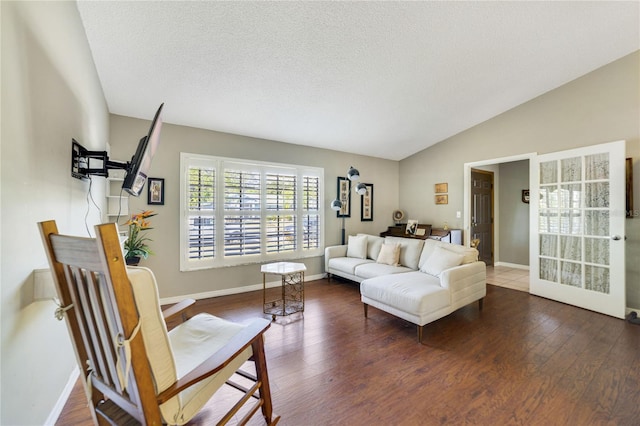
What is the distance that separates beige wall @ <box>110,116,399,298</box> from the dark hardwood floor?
23.2 inches

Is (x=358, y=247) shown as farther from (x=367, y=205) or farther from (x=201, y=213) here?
(x=201, y=213)

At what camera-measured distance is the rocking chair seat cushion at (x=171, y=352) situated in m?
0.83

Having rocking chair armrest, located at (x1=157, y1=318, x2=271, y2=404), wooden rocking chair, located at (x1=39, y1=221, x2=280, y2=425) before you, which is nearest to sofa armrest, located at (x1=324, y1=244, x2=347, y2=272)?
rocking chair armrest, located at (x1=157, y1=318, x2=271, y2=404)

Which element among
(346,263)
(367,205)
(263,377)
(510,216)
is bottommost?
(263,377)

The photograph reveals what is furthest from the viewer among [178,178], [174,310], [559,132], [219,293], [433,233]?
[433,233]

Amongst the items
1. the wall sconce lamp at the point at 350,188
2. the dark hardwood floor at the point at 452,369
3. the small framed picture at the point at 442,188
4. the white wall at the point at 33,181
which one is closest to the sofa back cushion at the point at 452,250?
the dark hardwood floor at the point at 452,369

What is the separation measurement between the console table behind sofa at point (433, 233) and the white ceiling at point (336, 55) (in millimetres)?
2073

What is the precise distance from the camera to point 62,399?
5.23 feet

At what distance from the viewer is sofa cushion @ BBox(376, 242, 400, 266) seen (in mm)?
3848

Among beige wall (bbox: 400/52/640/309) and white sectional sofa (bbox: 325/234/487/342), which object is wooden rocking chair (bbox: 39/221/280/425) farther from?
beige wall (bbox: 400/52/640/309)

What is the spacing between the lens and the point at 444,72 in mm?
2896

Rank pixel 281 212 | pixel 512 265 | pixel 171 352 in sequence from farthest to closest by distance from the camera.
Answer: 1. pixel 512 265
2. pixel 281 212
3. pixel 171 352

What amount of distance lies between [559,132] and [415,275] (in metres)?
2.93

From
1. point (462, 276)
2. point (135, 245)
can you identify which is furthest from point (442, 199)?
point (135, 245)
